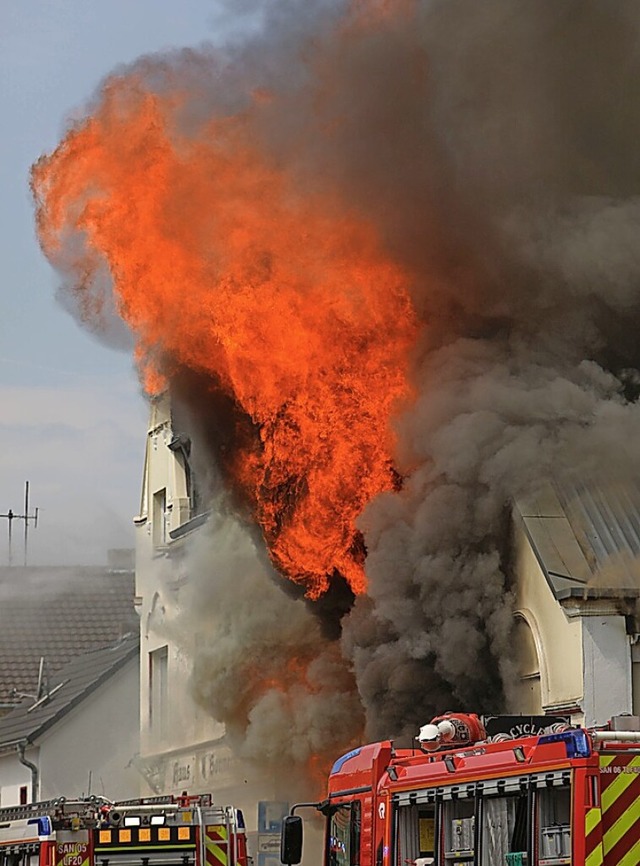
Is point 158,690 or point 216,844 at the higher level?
point 158,690

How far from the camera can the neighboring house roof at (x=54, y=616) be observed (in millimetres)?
47969

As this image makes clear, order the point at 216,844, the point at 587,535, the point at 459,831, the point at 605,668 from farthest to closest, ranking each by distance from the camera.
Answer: the point at 587,535 < the point at 605,668 < the point at 216,844 < the point at 459,831

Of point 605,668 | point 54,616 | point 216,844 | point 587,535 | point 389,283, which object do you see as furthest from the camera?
point 54,616

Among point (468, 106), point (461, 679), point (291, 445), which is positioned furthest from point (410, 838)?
point (468, 106)

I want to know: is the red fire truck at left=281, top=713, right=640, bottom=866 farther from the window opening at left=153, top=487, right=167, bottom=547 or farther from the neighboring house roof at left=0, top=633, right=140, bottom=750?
the neighboring house roof at left=0, top=633, right=140, bottom=750

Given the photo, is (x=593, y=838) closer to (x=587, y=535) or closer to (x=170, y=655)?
(x=587, y=535)

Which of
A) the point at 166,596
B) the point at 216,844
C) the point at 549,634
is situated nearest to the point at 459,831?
the point at 216,844

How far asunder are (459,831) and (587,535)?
415 inches

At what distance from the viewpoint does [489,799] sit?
14.5 m

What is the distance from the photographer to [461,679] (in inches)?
955

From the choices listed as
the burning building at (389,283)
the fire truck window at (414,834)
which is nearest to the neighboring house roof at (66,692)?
the burning building at (389,283)

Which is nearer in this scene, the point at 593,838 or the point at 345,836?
the point at 593,838

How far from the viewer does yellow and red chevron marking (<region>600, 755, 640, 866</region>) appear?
42.4 feet

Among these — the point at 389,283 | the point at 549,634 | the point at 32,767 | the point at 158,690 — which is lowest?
the point at 32,767
